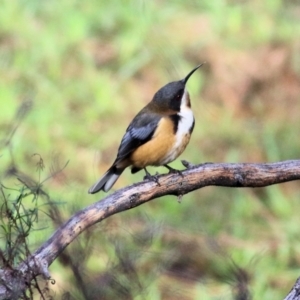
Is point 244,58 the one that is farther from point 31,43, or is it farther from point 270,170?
point 270,170

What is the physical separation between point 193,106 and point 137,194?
457 centimetres

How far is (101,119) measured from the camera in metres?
7.68

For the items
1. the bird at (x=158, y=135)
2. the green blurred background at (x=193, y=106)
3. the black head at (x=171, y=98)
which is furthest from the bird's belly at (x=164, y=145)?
the green blurred background at (x=193, y=106)

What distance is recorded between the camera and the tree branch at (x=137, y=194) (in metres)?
2.68

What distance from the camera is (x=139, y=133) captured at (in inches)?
171

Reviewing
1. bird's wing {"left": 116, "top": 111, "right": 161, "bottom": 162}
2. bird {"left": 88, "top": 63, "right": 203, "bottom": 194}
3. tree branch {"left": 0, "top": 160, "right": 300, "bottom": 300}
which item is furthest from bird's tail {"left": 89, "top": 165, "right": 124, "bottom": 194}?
tree branch {"left": 0, "top": 160, "right": 300, "bottom": 300}

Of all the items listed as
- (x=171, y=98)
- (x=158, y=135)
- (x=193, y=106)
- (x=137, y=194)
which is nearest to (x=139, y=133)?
(x=158, y=135)

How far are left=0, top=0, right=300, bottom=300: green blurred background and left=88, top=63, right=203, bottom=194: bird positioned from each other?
1.37m

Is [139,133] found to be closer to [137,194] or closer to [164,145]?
[164,145]

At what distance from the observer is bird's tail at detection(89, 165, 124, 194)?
430 cm

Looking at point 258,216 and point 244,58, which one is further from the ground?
point 244,58

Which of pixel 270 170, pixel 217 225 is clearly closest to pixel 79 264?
pixel 270 170

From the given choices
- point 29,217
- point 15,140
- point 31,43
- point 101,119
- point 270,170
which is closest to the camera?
point 29,217

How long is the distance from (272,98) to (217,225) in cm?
200
